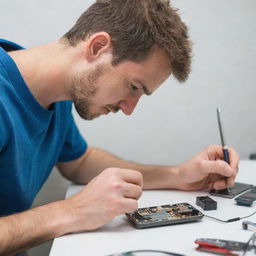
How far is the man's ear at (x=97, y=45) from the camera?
0.83 m

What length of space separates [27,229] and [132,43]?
17.4 inches

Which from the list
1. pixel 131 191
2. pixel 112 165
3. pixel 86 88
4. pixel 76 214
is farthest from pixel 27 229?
pixel 112 165

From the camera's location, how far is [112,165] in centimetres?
109

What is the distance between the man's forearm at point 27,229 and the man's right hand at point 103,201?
0.9 inches

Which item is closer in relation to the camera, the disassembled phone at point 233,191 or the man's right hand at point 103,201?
the man's right hand at point 103,201

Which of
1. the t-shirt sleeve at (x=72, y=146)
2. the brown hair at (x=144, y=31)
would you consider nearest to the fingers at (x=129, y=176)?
the brown hair at (x=144, y=31)

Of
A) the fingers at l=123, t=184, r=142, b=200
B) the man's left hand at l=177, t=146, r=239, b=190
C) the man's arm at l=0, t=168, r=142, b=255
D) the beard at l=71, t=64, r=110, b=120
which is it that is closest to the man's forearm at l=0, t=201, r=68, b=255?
the man's arm at l=0, t=168, r=142, b=255

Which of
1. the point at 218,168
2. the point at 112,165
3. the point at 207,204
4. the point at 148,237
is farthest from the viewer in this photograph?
the point at 112,165

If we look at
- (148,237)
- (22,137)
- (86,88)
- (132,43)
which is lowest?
(148,237)

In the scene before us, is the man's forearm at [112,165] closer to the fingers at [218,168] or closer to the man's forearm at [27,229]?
the fingers at [218,168]

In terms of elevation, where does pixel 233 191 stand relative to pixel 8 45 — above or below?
below

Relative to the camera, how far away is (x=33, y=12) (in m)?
1.14

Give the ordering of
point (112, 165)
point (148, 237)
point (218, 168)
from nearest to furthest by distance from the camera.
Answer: point (148, 237) < point (218, 168) < point (112, 165)

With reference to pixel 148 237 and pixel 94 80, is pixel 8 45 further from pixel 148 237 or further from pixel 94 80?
pixel 148 237
